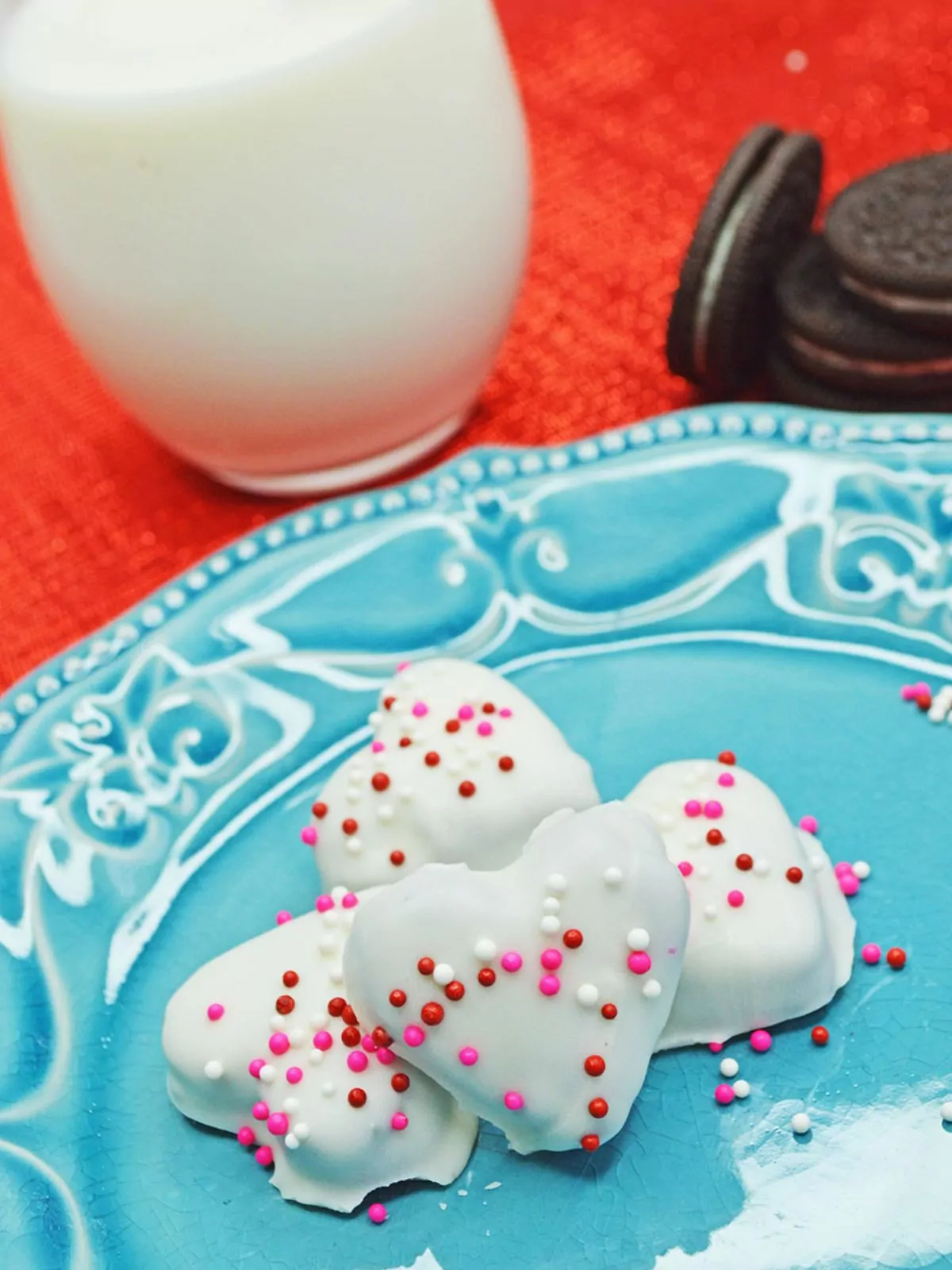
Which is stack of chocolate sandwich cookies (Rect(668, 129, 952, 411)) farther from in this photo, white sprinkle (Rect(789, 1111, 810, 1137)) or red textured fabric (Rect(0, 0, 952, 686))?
white sprinkle (Rect(789, 1111, 810, 1137))

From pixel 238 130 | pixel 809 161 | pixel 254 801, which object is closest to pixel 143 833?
pixel 254 801

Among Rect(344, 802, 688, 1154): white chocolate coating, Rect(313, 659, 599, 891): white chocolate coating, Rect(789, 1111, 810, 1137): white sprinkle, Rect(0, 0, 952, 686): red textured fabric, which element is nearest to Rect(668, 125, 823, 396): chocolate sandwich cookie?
Rect(0, 0, 952, 686): red textured fabric

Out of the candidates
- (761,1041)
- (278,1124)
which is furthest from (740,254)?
(278,1124)

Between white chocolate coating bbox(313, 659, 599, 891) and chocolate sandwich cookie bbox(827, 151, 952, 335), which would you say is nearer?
white chocolate coating bbox(313, 659, 599, 891)

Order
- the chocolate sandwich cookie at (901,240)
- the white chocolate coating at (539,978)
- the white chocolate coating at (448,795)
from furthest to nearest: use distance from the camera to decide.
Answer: the chocolate sandwich cookie at (901,240) → the white chocolate coating at (448,795) → the white chocolate coating at (539,978)

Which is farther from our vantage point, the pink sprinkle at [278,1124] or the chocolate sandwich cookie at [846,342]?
the chocolate sandwich cookie at [846,342]

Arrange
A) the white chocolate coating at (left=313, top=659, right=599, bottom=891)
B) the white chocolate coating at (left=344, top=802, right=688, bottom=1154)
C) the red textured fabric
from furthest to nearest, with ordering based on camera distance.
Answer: the red textured fabric, the white chocolate coating at (left=313, top=659, right=599, bottom=891), the white chocolate coating at (left=344, top=802, right=688, bottom=1154)

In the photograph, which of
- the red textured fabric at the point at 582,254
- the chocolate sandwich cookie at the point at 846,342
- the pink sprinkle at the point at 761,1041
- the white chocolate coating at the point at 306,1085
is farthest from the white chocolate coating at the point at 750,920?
the red textured fabric at the point at 582,254

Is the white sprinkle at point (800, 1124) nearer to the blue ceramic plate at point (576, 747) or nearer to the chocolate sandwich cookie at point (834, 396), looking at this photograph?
the blue ceramic plate at point (576, 747)
